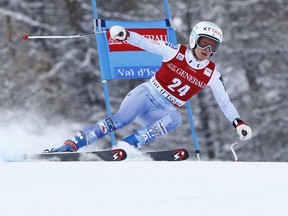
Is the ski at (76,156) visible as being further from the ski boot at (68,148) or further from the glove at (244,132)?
the glove at (244,132)

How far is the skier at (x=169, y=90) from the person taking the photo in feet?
19.6

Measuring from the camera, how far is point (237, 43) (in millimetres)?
17875

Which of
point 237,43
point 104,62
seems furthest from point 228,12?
point 104,62
